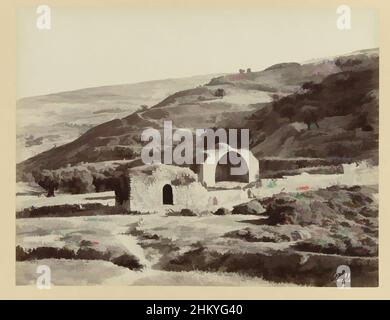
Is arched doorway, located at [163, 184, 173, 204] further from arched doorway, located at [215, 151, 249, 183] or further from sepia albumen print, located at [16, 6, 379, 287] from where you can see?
arched doorway, located at [215, 151, 249, 183]

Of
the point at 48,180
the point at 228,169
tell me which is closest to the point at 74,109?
the point at 48,180

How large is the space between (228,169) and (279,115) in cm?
37

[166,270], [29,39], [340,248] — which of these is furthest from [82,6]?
[340,248]

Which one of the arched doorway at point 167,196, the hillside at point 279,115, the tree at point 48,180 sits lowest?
the arched doorway at point 167,196

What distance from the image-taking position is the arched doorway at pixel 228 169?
2.29 m

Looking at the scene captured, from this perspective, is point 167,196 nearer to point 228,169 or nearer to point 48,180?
point 228,169

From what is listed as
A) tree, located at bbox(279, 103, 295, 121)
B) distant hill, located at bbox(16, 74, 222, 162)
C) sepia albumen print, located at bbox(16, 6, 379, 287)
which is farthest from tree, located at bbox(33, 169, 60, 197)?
tree, located at bbox(279, 103, 295, 121)

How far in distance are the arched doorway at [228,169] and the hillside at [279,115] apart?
0.10 m

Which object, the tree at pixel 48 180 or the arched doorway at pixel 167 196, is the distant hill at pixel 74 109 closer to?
the tree at pixel 48 180

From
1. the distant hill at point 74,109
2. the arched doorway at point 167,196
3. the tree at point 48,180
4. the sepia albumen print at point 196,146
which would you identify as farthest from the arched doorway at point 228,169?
the tree at point 48,180

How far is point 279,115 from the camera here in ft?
7.56

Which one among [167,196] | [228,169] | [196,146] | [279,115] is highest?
[279,115]

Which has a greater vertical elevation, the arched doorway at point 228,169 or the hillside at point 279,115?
the hillside at point 279,115
